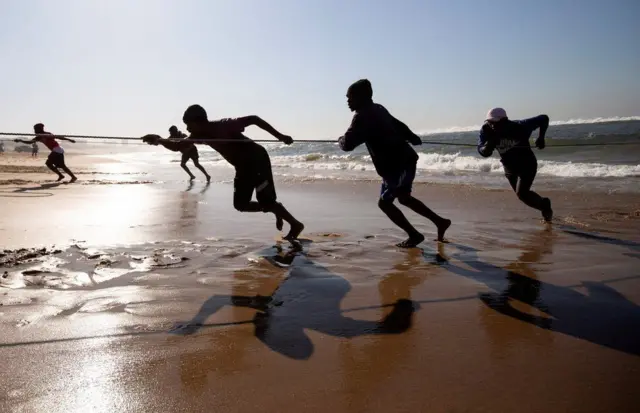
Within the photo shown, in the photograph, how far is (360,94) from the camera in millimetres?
4434

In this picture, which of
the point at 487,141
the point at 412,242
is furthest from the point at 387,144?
the point at 487,141

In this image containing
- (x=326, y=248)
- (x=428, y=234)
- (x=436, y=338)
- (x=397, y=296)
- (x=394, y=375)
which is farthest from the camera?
(x=428, y=234)

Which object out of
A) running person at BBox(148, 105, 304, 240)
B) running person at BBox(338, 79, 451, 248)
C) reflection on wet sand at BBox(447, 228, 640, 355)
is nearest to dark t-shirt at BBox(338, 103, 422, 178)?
running person at BBox(338, 79, 451, 248)

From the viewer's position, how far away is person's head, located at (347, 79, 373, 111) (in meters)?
4.41

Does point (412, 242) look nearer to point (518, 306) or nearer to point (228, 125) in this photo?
point (518, 306)

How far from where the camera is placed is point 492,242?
4840 mm

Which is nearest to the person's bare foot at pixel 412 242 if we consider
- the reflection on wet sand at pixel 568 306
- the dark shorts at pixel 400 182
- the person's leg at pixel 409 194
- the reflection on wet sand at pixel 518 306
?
the person's leg at pixel 409 194

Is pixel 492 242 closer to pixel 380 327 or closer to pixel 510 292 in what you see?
pixel 510 292

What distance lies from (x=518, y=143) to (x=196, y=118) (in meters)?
3.91

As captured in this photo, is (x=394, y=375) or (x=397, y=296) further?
(x=397, y=296)

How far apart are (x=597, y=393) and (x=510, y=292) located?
4.30ft

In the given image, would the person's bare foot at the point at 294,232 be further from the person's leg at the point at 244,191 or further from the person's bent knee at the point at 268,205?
the person's leg at the point at 244,191

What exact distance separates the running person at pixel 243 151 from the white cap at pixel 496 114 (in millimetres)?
2573

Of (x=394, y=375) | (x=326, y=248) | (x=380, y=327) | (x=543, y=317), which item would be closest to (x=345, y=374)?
(x=394, y=375)
